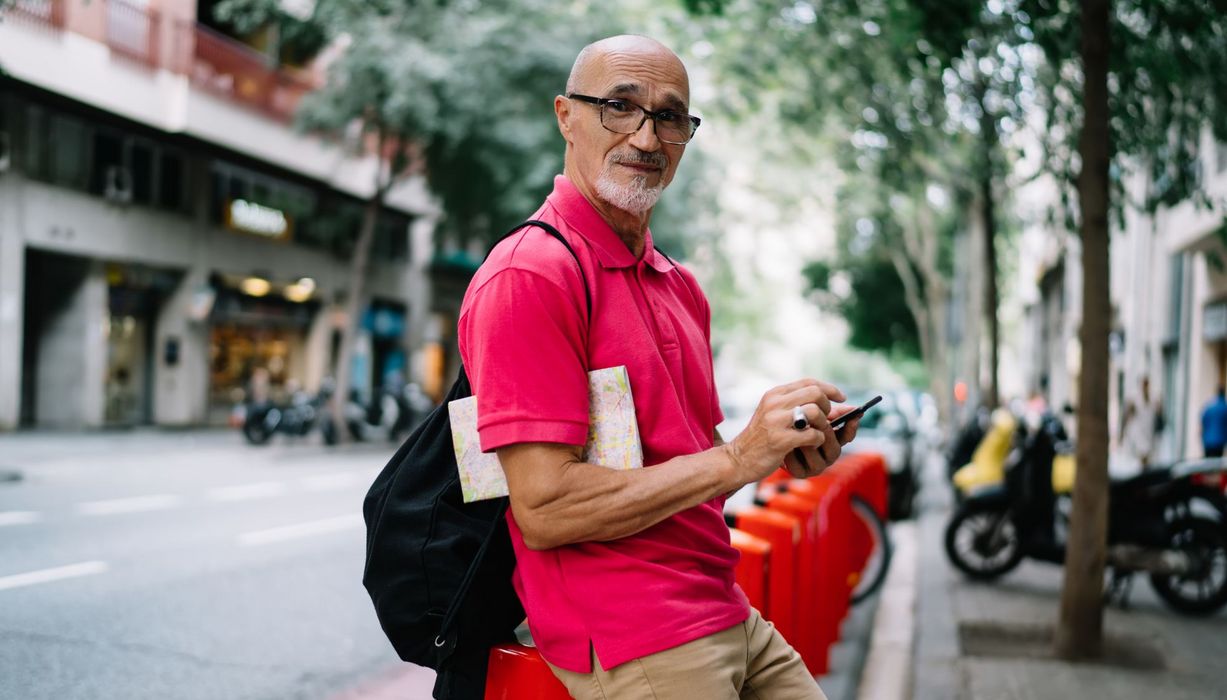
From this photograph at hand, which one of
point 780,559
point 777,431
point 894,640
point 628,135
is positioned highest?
point 628,135

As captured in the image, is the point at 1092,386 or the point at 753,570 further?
the point at 1092,386

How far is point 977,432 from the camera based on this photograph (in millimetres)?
14711

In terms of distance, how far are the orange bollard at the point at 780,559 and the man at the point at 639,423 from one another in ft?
8.01

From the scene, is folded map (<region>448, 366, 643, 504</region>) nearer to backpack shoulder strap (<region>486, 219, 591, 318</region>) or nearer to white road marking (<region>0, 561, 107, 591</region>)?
backpack shoulder strap (<region>486, 219, 591, 318</region>)

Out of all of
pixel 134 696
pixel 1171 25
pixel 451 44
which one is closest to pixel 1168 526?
pixel 1171 25

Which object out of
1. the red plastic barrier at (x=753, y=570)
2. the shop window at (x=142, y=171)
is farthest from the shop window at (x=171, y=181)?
the red plastic barrier at (x=753, y=570)

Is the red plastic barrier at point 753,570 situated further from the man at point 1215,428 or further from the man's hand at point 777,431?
the man at point 1215,428

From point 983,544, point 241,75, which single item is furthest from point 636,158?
point 241,75

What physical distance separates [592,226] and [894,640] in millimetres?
5580

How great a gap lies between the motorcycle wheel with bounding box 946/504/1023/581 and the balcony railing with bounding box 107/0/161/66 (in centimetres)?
1659

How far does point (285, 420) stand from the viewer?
2034 centimetres

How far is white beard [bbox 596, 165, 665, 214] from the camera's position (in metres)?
1.95

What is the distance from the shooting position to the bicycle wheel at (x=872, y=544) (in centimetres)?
765

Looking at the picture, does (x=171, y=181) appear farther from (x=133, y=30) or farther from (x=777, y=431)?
(x=777, y=431)
